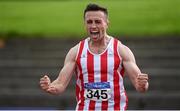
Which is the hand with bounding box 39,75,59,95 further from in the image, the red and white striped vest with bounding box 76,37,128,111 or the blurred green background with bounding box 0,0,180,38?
the blurred green background with bounding box 0,0,180,38

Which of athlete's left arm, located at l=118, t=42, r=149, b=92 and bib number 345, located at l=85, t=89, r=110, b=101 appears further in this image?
bib number 345, located at l=85, t=89, r=110, b=101

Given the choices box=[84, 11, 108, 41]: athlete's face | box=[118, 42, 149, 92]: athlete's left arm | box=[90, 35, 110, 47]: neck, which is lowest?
box=[118, 42, 149, 92]: athlete's left arm

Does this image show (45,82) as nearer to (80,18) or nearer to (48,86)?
(48,86)

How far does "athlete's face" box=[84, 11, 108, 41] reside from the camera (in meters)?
5.66

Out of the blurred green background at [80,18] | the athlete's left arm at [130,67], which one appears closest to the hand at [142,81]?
the athlete's left arm at [130,67]

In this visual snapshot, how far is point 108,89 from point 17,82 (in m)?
7.00

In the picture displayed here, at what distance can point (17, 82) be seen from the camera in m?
12.6

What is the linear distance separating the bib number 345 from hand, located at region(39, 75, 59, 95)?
25 cm

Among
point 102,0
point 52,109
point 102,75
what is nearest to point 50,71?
point 52,109

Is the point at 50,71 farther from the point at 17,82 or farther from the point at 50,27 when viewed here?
the point at 50,27

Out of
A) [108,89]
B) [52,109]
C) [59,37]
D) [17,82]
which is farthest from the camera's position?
[59,37]

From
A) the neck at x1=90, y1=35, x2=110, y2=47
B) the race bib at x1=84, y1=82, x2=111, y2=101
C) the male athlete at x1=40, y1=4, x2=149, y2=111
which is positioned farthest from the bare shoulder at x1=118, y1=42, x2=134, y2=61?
the race bib at x1=84, y1=82, x2=111, y2=101

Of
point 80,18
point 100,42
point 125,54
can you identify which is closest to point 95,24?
point 100,42

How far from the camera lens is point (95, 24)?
567 centimetres
